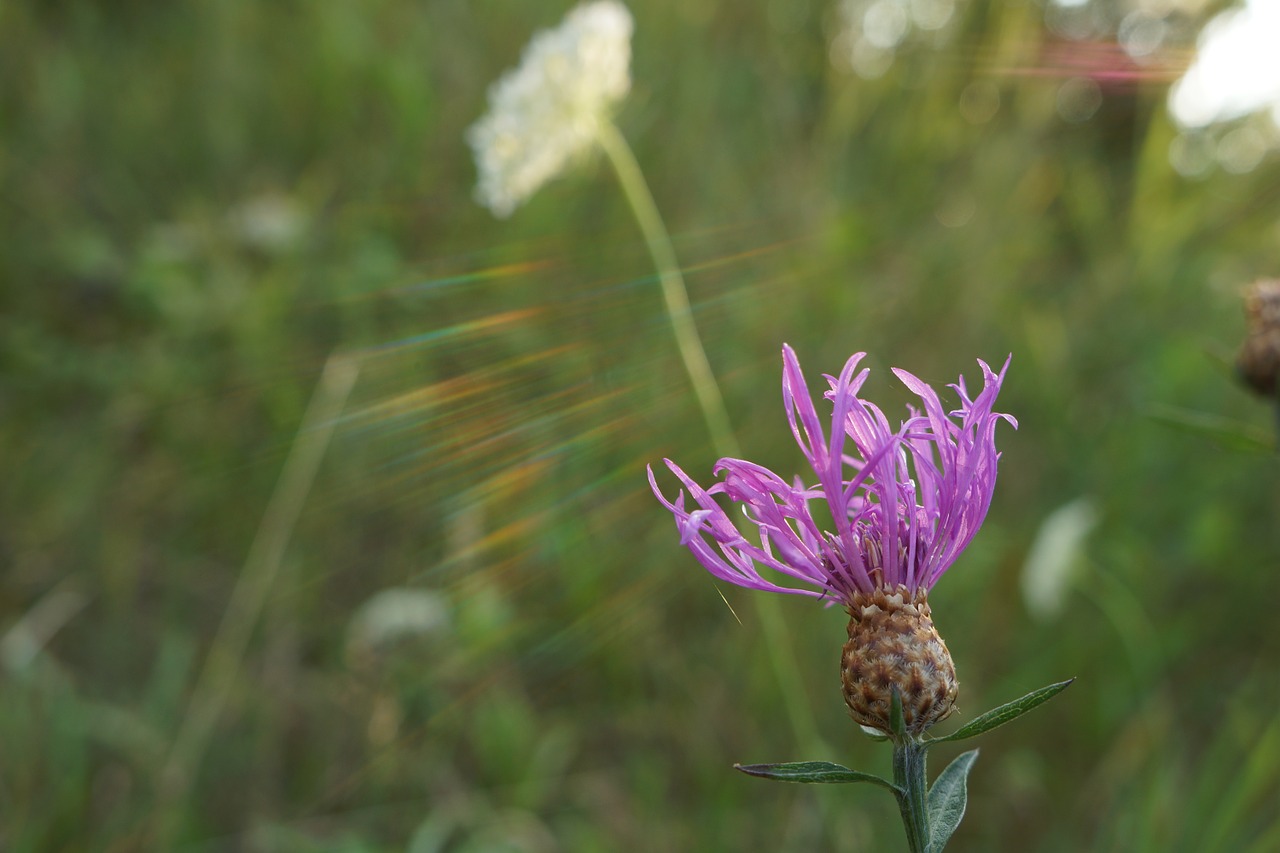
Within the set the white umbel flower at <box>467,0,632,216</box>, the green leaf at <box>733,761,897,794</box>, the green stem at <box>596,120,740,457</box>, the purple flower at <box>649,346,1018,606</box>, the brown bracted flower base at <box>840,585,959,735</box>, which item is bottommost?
the green leaf at <box>733,761,897,794</box>

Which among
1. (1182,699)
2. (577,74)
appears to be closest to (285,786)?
(577,74)

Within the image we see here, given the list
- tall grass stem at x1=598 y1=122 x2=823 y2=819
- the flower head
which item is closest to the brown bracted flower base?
the flower head

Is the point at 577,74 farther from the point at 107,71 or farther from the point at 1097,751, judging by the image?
the point at 107,71

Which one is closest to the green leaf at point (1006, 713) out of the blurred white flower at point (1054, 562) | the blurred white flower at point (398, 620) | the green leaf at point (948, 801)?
the green leaf at point (948, 801)

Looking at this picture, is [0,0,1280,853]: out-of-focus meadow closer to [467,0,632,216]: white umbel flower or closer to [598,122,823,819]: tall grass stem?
[598,122,823,819]: tall grass stem

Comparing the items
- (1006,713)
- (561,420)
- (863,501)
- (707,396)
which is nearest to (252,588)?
(561,420)

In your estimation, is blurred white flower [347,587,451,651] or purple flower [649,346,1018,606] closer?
purple flower [649,346,1018,606]
